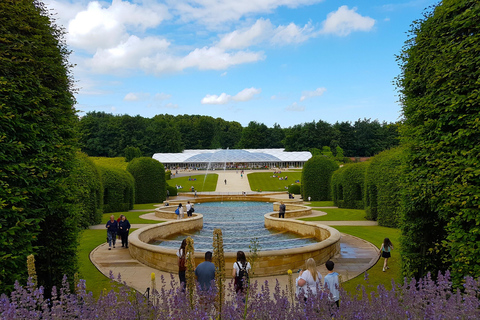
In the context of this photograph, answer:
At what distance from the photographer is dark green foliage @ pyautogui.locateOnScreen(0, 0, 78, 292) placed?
4727 mm

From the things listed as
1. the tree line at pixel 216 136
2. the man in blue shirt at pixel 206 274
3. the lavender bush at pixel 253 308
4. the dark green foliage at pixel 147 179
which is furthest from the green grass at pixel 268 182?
the lavender bush at pixel 253 308

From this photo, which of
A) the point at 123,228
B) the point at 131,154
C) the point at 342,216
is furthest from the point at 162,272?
the point at 131,154

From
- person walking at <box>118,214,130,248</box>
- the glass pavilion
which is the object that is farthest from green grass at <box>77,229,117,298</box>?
the glass pavilion

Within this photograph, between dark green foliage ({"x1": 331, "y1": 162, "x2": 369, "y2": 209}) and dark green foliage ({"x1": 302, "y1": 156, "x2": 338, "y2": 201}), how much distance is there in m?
3.34

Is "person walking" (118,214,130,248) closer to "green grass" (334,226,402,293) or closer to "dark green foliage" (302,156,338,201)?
"green grass" (334,226,402,293)

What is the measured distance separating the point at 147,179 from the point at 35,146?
24526 mm

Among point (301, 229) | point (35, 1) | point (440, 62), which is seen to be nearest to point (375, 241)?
point (301, 229)

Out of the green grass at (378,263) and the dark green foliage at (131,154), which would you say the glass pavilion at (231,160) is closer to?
the dark green foliage at (131,154)

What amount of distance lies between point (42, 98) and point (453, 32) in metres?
6.80

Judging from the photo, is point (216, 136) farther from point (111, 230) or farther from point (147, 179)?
point (111, 230)

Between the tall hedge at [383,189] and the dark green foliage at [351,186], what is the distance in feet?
12.0

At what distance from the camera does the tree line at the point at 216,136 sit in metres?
82.9

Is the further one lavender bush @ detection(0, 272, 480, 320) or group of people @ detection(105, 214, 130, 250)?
group of people @ detection(105, 214, 130, 250)

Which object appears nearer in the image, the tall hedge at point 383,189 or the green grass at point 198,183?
the tall hedge at point 383,189
